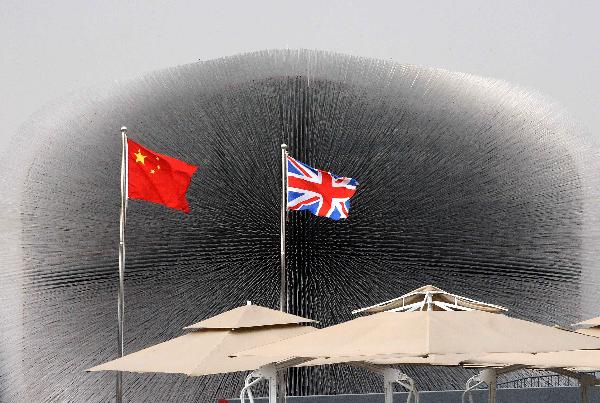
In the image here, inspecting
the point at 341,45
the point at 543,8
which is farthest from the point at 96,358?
the point at 543,8

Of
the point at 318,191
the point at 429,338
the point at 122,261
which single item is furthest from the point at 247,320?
the point at 318,191

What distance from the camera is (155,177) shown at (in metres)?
16.3

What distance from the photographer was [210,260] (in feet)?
76.0

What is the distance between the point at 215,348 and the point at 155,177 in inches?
217

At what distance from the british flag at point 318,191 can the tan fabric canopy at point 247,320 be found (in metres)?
5.12

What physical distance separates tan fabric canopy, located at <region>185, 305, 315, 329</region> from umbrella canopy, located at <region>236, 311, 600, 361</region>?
309 cm

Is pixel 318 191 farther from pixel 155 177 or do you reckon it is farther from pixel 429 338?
pixel 429 338

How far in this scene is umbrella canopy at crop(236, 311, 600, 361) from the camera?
7562 mm

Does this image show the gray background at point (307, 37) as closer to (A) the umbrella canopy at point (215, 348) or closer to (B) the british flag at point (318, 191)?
(B) the british flag at point (318, 191)

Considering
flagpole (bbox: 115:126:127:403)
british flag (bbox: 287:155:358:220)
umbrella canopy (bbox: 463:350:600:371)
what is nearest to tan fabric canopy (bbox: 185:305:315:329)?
umbrella canopy (bbox: 463:350:600:371)

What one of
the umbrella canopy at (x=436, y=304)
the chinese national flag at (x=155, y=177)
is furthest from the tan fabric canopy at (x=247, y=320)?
the chinese national flag at (x=155, y=177)

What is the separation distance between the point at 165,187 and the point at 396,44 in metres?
16.9

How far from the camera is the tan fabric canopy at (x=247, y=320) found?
39.3 feet

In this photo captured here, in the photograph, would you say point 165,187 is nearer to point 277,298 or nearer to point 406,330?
point 277,298
